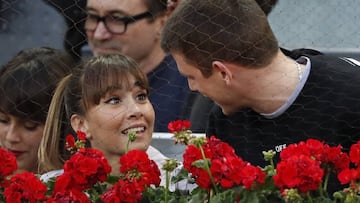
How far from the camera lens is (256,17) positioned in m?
2.78

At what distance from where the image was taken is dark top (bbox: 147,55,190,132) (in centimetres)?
328

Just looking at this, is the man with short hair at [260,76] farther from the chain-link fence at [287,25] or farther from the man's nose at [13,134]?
the man's nose at [13,134]

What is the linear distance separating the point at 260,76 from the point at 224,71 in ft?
0.34

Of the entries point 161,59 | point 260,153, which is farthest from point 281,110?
point 161,59

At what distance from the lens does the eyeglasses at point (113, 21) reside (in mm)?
3268

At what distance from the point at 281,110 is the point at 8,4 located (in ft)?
3.34

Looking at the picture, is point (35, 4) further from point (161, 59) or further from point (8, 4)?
point (161, 59)

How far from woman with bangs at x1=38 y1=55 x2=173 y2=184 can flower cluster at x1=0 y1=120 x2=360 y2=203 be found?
34cm

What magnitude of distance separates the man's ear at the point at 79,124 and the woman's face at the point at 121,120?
0.17 ft

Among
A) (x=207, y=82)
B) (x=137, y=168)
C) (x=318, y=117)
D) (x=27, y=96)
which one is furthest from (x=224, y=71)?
(x=27, y=96)

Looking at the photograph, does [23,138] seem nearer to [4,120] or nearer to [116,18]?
[4,120]

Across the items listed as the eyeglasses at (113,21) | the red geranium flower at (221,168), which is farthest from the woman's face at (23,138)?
the red geranium flower at (221,168)

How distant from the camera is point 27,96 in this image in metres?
3.24

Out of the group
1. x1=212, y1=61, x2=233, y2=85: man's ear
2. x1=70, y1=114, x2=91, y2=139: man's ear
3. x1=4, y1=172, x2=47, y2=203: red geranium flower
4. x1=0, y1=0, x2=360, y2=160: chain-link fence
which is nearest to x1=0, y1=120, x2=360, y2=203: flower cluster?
x1=4, y1=172, x2=47, y2=203: red geranium flower
